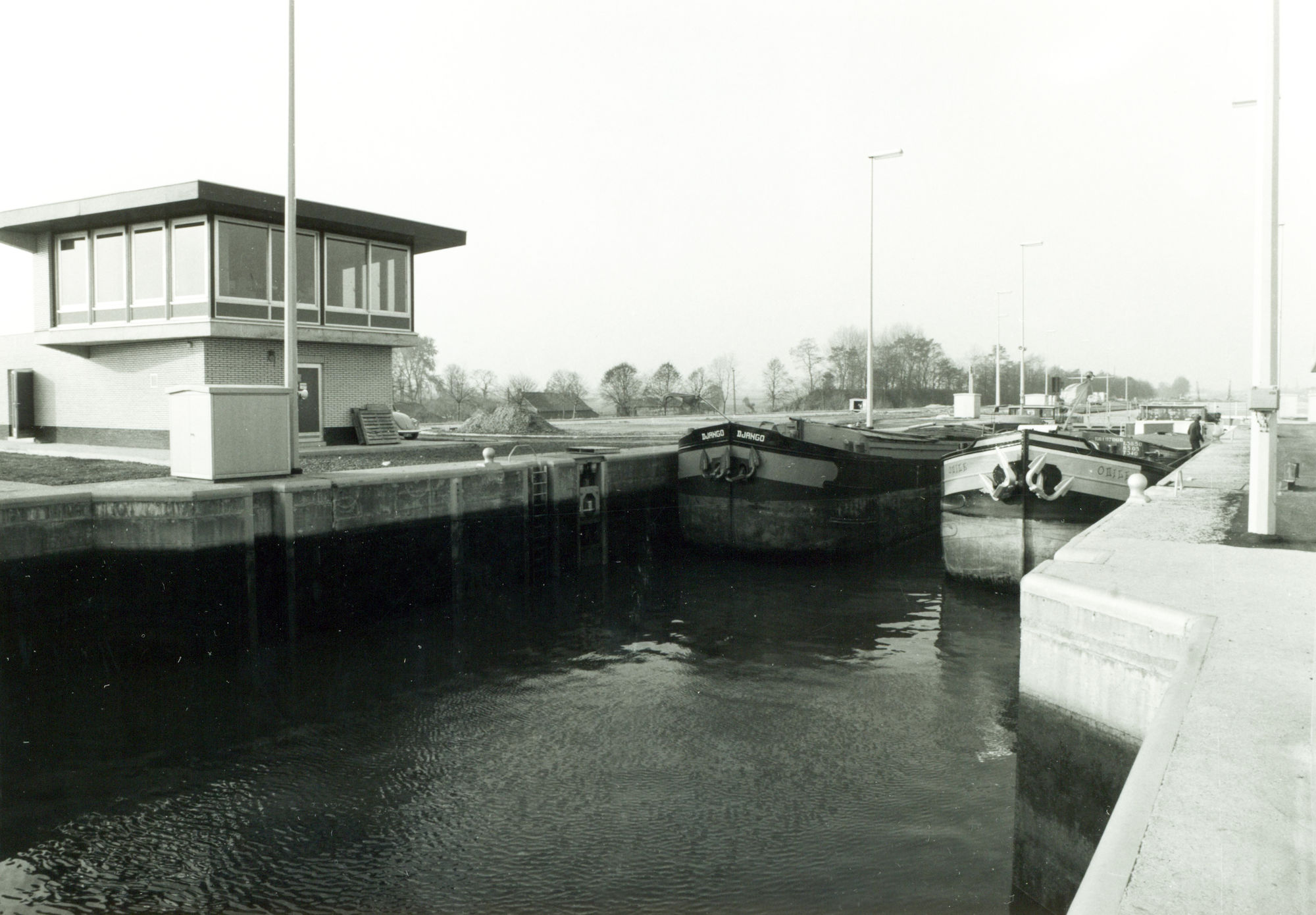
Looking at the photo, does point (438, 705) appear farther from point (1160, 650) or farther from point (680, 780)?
point (1160, 650)

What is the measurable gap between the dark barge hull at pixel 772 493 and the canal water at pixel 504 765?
4.88m

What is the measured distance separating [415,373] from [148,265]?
51630 millimetres

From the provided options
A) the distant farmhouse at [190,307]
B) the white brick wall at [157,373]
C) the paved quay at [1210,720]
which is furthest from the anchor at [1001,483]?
the white brick wall at [157,373]

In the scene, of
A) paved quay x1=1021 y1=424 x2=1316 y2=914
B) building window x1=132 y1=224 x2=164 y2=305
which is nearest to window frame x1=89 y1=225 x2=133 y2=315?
building window x1=132 y1=224 x2=164 y2=305

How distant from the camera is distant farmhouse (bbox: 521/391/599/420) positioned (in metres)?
57.1

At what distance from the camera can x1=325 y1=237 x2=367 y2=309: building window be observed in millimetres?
19766

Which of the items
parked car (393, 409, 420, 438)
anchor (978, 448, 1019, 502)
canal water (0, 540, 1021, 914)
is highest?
parked car (393, 409, 420, 438)

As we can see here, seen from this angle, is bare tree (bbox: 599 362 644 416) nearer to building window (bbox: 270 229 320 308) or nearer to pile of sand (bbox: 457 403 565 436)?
pile of sand (bbox: 457 403 565 436)

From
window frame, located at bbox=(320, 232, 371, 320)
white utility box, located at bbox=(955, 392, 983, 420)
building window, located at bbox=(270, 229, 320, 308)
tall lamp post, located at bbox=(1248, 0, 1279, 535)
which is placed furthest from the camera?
white utility box, located at bbox=(955, 392, 983, 420)

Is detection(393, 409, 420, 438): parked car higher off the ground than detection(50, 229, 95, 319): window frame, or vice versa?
detection(50, 229, 95, 319): window frame

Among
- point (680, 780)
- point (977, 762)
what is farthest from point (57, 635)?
point (977, 762)

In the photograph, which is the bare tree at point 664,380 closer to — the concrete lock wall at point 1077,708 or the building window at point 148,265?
the building window at point 148,265

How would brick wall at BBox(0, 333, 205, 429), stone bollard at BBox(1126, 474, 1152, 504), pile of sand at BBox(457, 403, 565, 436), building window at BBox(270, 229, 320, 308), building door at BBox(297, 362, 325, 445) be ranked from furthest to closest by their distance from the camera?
pile of sand at BBox(457, 403, 565, 436) < building door at BBox(297, 362, 325, 445) < building window at BBox(270, 229, 320, 308) < brick wall at BBox(0, 333, 205, 429) < stone bollard at BBox(1126, 474, 1152, 504)

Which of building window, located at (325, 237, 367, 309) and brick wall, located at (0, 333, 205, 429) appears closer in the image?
brick wall, located at (0, 333, 205, 429)
